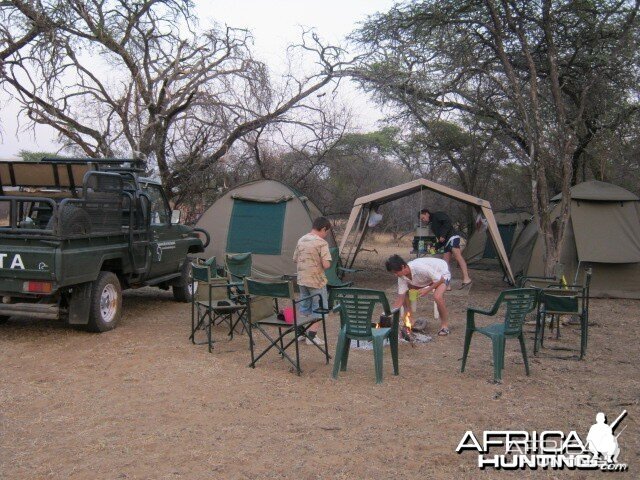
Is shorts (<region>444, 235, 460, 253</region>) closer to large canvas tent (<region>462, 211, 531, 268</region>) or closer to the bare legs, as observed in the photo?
the bare legs

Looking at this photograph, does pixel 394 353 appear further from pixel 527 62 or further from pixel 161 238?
pixel 527 62

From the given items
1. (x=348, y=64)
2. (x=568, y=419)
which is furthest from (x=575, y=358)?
(x=348, y=64)

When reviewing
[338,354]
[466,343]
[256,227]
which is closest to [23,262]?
[338,354]

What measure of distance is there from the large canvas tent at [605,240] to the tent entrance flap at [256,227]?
4638 millimetres

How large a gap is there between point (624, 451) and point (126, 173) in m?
6.69

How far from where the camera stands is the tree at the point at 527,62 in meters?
9.30

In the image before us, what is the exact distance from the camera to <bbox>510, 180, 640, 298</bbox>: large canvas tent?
10.8m

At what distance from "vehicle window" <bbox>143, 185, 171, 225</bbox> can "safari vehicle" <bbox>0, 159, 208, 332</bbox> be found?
15mm

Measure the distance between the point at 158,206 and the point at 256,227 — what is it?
244 centimetres

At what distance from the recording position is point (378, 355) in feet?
17.7

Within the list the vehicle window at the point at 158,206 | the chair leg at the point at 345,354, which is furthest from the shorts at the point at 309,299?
the vehicle window at the point at 158,206

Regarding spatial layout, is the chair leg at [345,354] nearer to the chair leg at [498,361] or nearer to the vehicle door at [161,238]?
the chair leg at [498,361]

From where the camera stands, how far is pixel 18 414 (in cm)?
457

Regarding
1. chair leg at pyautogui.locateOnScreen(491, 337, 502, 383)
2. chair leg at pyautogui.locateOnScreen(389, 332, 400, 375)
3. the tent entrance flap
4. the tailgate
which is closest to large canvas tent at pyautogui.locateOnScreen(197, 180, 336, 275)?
the tent entrance flap
